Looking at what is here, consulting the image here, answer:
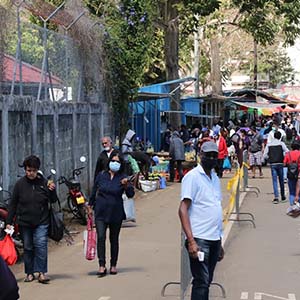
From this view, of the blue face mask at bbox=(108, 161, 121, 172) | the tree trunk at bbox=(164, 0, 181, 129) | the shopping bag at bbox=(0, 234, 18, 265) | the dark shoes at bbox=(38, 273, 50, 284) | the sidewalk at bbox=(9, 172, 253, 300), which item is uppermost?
the tree trunk at bbox=(164, 0, 181, 129)

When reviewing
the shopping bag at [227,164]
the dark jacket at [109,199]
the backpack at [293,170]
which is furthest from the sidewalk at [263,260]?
the shopping bag at [227,164]

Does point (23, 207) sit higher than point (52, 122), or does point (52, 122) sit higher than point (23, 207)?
point (52, 122)

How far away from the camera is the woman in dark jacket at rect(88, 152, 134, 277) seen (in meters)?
10.1

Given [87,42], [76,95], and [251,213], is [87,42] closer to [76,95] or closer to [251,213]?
[76,95]

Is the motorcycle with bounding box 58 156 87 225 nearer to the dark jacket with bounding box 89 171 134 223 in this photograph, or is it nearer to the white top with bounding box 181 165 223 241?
the dark jacket with bounding box 89 171 134 223

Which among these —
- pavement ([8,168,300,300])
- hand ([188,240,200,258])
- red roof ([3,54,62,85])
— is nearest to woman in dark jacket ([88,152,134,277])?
pavement ([8,168,300,300])

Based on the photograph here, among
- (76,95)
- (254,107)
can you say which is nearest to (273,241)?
(76,95)

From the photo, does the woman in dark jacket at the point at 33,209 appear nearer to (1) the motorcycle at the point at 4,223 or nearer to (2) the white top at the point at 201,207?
(1) the motorcycle at the point at 4,223

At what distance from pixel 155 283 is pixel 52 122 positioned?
6.12 metres

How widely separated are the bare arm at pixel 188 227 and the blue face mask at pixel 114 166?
324 centimetres

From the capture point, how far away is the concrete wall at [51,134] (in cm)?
1223

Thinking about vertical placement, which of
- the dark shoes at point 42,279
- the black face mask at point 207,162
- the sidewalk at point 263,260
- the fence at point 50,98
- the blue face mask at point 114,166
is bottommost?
the sidewalk at point 263,260

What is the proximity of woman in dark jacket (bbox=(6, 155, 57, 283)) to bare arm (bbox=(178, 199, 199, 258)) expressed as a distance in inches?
114

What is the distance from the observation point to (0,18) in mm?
12305
